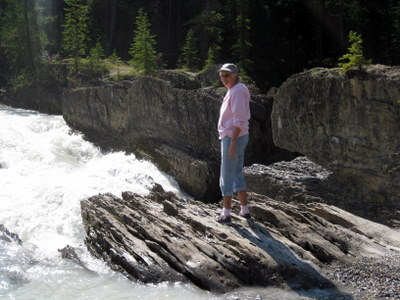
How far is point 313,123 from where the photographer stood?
13328 mm

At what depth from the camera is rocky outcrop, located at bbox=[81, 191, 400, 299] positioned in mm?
6949

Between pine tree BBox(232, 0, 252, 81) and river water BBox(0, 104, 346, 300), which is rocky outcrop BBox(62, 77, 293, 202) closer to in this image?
river water BBox(0, 104, 346, 300)

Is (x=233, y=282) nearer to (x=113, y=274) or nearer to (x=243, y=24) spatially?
(x=113, y=274)

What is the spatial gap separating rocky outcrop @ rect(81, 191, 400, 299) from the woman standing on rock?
70 centimetres

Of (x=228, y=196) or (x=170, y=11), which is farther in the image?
(x=170, y=11)

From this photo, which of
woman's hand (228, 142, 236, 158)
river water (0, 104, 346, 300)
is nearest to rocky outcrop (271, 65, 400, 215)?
woman's hand (228, 142, 236, 158)

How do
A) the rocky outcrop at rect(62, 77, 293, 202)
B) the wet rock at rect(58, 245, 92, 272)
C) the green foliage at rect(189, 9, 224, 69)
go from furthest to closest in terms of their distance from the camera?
the green foliage at rect(189, 9, 224, 69)
the rocky outcrop at rect(62, 77, 293, 202)
the wet rock at rect(58, 245, 92, 272)

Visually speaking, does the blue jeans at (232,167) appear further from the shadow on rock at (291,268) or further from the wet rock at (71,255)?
the wet rock at (71,255)

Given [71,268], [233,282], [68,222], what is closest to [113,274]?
[71,268]

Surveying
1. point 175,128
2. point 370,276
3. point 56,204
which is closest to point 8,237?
point 56,204

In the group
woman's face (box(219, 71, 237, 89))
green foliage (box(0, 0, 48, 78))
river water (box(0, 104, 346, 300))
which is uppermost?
green foliage (box(0, 0, 48, 78))

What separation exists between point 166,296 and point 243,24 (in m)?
24.6

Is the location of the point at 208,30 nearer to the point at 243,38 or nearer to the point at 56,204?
the point at 243,38

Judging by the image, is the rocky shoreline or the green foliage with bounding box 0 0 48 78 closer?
the rocky shoreline
